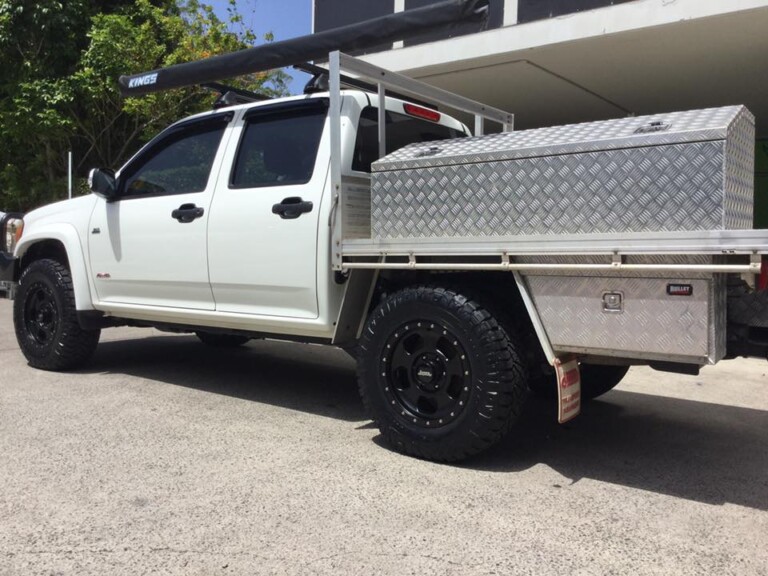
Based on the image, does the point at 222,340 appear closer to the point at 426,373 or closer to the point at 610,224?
the point at 426,373

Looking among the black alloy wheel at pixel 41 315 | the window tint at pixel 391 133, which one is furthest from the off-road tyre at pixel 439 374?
the black alloy wheel at pixel 41 315

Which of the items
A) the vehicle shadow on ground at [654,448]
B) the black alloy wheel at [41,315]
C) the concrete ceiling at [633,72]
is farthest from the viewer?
the concrete ceiling at [633,72]

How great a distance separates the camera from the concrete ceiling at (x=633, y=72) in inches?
287

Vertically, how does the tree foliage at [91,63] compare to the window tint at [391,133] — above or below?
above

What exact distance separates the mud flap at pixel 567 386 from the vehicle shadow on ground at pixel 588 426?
401mm

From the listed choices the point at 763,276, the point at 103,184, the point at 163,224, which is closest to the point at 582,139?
the point at 763,276

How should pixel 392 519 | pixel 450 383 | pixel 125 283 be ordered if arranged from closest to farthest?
pixel 392 519 → pixel 450 383 → pixel 125 283

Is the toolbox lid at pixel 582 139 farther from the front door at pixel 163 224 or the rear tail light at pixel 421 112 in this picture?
the front door at pixel 163 224

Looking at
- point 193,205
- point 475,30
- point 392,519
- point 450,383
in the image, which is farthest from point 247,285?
point 475,30

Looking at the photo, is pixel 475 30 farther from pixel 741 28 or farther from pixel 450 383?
pixel 450 383

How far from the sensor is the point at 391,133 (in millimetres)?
4613

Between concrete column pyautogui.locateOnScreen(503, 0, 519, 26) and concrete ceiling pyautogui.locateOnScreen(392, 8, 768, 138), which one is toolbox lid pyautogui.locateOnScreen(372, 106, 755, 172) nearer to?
concrete ceiling pyautogui.locateOnScreen(392, 8, 768, 138)

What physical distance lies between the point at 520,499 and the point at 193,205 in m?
3.07

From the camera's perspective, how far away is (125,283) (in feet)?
17.7
